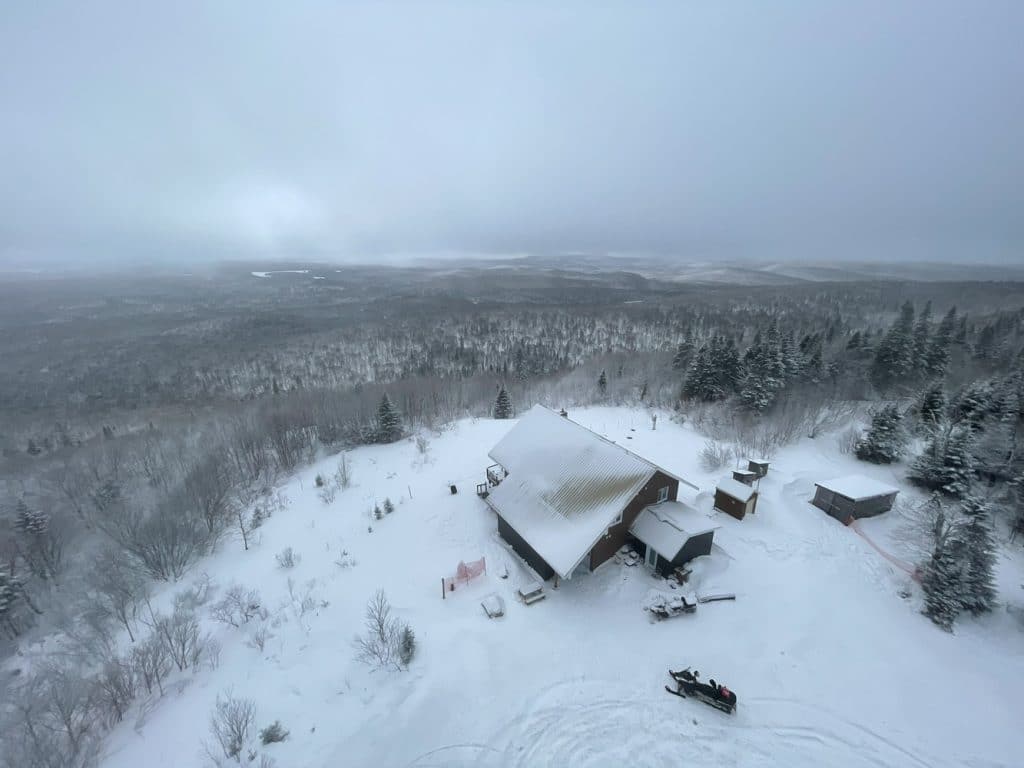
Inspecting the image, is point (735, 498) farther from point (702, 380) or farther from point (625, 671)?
point (702, 380)

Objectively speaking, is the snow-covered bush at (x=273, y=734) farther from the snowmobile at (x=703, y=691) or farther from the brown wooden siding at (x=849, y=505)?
the brown wooden siding at (x=849, y=505)

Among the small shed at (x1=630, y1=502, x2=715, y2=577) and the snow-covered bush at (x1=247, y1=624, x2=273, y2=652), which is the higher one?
the small shed at (x1=630, y1=502, x2=715, y2=577)

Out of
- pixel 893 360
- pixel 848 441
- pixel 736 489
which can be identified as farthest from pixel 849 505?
pixel 893 360

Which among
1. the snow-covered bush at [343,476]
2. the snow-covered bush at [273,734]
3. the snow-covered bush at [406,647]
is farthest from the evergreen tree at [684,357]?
the snow-covered bush at [273,734]

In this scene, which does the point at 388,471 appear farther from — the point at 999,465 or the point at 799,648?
the point at 999,465

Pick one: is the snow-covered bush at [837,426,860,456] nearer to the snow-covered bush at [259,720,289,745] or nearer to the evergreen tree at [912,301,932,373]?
the evergreen tree at [912,301,932,373]

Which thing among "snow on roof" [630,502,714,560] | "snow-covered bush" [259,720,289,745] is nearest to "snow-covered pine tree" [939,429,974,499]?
"snow on roof" [630,502,714,560]
